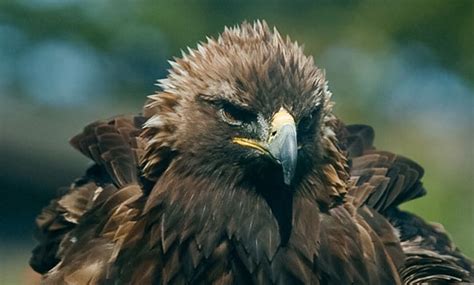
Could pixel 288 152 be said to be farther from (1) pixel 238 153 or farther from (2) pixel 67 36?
(2) pixel 67 36

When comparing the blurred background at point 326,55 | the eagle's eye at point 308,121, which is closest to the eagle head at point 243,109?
the eagle's eye at point 308,121

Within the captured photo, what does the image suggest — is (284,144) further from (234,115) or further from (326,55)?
(326,55)

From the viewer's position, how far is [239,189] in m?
3.30

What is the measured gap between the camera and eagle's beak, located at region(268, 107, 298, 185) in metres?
3.04

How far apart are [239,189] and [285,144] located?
305 mm

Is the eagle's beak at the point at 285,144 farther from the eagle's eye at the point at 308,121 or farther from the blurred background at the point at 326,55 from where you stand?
the blurred background at the point at 326,55

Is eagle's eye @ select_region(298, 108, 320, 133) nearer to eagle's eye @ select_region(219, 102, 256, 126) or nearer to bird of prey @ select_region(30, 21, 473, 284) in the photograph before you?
bird of prey @ select_region(30, 21, 473, 284)

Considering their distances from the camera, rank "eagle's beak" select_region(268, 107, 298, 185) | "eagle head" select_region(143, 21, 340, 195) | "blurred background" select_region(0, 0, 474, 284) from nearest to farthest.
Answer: "eagle's beak" select_region(268, 107, 298, 185) → "eagle head" select_region(143, 21, 340, 195) → "blurred background" select_region(0, 0, 474, 284)

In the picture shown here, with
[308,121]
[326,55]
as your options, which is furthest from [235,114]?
[326,55]

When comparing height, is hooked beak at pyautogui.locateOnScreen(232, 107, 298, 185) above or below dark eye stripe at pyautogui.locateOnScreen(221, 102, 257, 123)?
below

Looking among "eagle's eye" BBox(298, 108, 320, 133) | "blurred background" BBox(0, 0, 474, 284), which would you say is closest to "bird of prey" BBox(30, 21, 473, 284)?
"eagle's eye" BBox(298, 108, 320, 133)

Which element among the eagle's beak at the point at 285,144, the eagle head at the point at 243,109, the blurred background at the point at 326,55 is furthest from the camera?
the blurred background at the point at 326,55

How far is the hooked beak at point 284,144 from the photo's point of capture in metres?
3.04

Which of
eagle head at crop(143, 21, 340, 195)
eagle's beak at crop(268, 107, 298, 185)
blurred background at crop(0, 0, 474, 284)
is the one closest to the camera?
eagle's beak at crop(268, 107, 298, 185)
